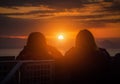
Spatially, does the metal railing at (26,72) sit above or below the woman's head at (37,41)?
below

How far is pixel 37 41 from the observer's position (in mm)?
10867

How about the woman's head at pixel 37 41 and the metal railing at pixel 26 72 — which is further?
the woman's head at pixel 37 41

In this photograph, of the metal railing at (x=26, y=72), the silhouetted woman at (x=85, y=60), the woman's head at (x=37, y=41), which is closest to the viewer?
the silhouetted woman at (x=85, y=60)

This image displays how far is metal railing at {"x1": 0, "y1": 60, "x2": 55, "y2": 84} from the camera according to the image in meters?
9.77

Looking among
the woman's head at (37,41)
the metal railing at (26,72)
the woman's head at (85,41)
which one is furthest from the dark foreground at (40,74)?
the woman's head at (37,41)

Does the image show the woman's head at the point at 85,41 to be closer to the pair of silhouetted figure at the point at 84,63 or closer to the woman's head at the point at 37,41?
the pair of silhouetted figure at the point at 84,63

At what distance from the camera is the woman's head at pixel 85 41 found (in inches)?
377

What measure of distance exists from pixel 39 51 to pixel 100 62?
2047 millimetres

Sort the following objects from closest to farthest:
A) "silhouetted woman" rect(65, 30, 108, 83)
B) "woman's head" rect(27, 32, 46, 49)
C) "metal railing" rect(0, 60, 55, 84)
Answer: "silhouetted woman" rect(65, 30, 108, 83), "metal railing" rect(0, 60, 55, 84), "woman's head" rect(27, 32, 46, 49)

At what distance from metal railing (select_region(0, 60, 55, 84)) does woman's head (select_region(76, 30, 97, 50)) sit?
3.39 feet

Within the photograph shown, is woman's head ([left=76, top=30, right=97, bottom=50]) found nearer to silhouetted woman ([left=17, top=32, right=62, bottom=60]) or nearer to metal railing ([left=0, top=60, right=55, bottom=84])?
metal railing ([left=0, top=60, right=55, bottom=84])

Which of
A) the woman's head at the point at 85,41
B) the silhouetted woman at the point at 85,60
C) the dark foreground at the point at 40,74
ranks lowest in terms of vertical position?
the dark foreground at the point at 40,74

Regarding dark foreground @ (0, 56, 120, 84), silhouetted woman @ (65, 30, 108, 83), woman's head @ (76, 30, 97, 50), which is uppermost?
woman's head @ (76, 30, 97, 50)

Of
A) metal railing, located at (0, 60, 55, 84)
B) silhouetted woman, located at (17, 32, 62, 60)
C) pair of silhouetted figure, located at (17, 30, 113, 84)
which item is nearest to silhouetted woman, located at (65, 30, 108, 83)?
pair of silhouetted figure, located at (17, 30, 113, 84)
